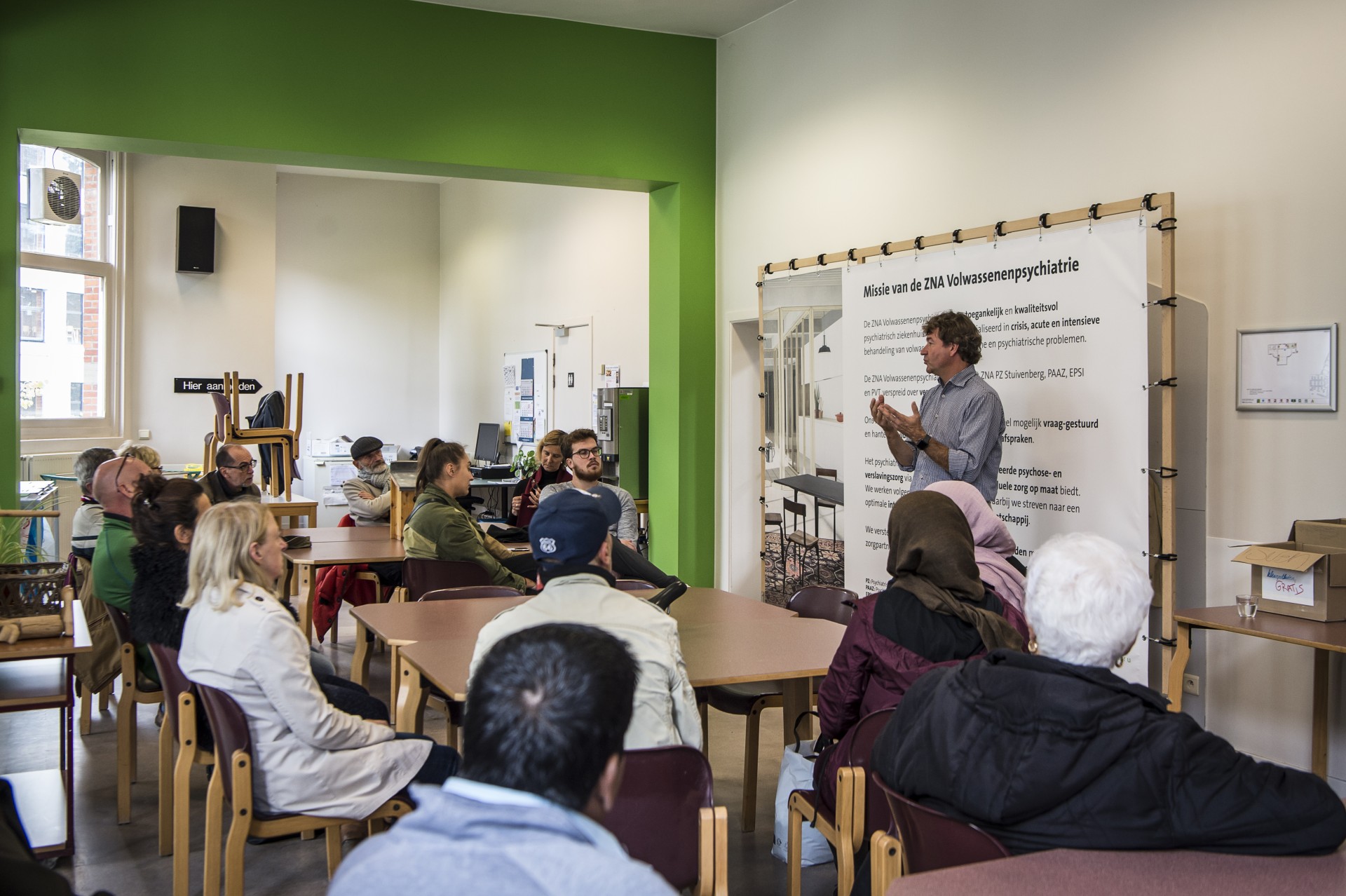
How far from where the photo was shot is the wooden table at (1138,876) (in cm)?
161

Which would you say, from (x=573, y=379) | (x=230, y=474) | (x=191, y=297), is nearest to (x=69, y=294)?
(x=191, y=297)

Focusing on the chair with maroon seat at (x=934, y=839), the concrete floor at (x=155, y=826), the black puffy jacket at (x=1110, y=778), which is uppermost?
the black puffy jacket at (x=1110, y=778)

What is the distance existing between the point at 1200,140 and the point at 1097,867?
11.9 feet

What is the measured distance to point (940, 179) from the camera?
5.76 m

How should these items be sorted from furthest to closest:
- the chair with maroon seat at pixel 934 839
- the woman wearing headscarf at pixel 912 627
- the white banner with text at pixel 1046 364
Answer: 1. the white banner with text at pixel 1046 364
2. the woman wearing headscarf at pixel 912 627
3. the chair with maroon seat at pixel 934 839

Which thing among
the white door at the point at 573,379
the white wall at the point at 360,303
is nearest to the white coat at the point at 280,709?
the white door at the point at 573,379

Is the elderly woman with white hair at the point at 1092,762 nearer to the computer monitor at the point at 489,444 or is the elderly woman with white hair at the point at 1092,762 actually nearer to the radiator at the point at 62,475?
the radiator at the point at 62,475

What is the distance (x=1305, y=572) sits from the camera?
12.0 feet

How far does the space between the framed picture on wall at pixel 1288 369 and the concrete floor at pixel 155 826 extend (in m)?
2.43

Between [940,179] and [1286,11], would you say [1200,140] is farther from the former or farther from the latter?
[940,179]

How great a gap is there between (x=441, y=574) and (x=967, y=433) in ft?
7.92

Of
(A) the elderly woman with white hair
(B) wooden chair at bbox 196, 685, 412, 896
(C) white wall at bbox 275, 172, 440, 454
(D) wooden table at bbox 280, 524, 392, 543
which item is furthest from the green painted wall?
(C) white wall at bbox 275, 172, 440, 454

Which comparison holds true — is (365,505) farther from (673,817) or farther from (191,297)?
(191,297)

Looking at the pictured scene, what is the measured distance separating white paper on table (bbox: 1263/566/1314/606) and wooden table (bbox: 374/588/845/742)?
1511mm
